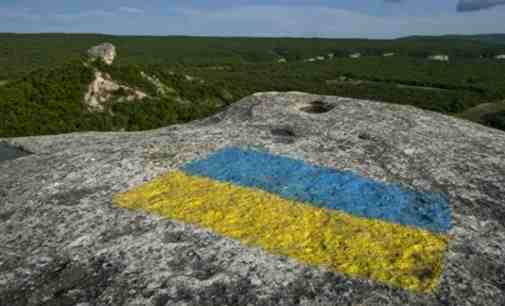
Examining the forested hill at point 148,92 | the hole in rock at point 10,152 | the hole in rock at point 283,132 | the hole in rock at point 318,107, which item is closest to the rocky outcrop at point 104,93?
the forested hill at point 148,92

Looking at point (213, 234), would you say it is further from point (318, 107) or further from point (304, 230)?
point (318, 107)

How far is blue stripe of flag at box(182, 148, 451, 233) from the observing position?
841 cm

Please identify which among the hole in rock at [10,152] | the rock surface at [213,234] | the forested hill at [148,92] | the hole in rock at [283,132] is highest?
the hole in rock at [283,132]

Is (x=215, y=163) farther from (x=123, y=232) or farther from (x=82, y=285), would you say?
(x=82, y=285)

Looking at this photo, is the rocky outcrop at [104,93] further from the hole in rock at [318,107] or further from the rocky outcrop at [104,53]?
the hole in rock at [318,107]

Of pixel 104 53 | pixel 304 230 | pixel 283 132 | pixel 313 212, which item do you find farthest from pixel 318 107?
pixel 104 53

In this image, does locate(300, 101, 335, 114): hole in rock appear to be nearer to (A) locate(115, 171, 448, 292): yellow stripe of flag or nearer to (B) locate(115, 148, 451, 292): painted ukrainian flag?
(B) locate(115, 148, 451, 292): painted ukrainian flag

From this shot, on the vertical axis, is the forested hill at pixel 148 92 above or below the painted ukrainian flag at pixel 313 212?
below

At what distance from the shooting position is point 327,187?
9484mm

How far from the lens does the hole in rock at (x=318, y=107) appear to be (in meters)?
14.7

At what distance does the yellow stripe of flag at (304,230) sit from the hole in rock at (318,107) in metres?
5.86

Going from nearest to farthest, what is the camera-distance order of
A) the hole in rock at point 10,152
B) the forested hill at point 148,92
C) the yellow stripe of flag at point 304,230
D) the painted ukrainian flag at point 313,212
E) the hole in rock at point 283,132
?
the yellow stripe of flag at point 304,230
the painted ukrainian flag at point 313,212
the hole in rock at point 283,132
the hole in rock at point 10,152
the forested hill at point 148,92

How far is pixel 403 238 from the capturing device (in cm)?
757

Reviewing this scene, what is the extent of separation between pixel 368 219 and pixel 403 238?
775mm
